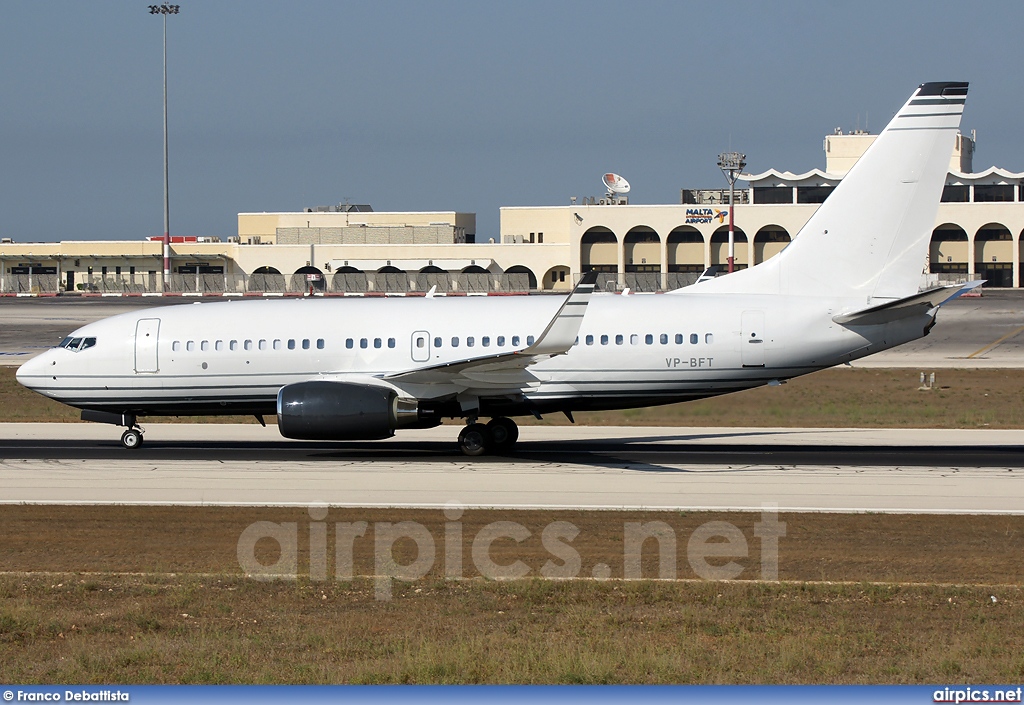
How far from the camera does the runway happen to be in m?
20.3

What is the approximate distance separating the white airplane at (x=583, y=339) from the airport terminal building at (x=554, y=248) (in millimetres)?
65323

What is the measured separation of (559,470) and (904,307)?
827cm

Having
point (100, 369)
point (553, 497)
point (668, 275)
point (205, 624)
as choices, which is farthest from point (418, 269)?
point (205, 624)

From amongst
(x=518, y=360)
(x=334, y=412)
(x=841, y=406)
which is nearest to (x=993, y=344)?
(x=841, y=406)

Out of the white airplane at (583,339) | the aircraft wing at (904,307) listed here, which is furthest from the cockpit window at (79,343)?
the aircraft wing at (904,307)

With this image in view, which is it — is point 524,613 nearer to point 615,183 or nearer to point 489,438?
point 489,438

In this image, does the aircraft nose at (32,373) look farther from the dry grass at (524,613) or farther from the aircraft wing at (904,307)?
the aircraft wing at (904,307)

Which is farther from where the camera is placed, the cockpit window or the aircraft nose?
the cockpit window

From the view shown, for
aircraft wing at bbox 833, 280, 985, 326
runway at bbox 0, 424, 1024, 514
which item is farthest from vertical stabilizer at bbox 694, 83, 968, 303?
runway at bbox 0, 424, 1024, 514

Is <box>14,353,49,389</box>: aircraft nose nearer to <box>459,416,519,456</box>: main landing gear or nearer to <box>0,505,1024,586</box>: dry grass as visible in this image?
<box>0,505,1024,586</box>: dry grass

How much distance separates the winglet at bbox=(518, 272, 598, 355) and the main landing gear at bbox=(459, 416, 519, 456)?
10.7 ft

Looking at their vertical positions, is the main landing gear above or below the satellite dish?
below

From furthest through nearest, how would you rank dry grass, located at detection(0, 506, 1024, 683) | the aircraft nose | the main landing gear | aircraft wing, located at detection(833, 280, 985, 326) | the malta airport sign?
1. the malta airport sign
2. the aircraft nose
3. the main landing gear
4. aircraft wing, located at detection(833, 280, 985, 326)
5. dry grass, located at detection(0, 506, 1024, 683)

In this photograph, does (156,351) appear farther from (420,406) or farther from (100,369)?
(420,406)
